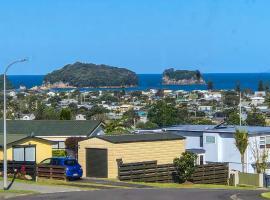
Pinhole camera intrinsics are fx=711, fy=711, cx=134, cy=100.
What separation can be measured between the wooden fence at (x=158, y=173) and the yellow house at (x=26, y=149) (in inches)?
267

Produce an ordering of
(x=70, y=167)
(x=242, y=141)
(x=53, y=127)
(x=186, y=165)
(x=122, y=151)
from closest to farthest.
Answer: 1. (x=70, y=167)
2. (x=186, y=165)
3. (x=122, y=151)
4. (x=242, y=141)
5. (x=53, y=127)

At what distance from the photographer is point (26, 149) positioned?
51062 mm

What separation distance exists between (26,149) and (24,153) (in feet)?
1.05

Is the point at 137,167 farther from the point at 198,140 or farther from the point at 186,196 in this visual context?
the point at 198,140

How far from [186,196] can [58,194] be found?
6521mm

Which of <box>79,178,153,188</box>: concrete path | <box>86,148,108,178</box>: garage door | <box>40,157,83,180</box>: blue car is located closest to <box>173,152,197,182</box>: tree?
<box>79,178,153,188</box>: concrete path

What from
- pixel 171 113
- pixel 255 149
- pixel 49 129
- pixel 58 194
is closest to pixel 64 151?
pixel 49 129

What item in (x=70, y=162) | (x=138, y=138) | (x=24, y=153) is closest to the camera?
(x=70, y=162)

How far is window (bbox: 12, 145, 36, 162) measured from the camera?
50.4m

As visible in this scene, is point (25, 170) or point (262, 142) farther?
point (262, 142)

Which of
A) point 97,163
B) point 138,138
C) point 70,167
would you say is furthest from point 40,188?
point 138,138

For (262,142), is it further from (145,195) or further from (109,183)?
(145,195)

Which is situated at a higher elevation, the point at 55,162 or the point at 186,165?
the point at 55,162

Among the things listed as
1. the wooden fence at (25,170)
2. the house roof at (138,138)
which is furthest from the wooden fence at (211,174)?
the wooden fence at (25,170)
